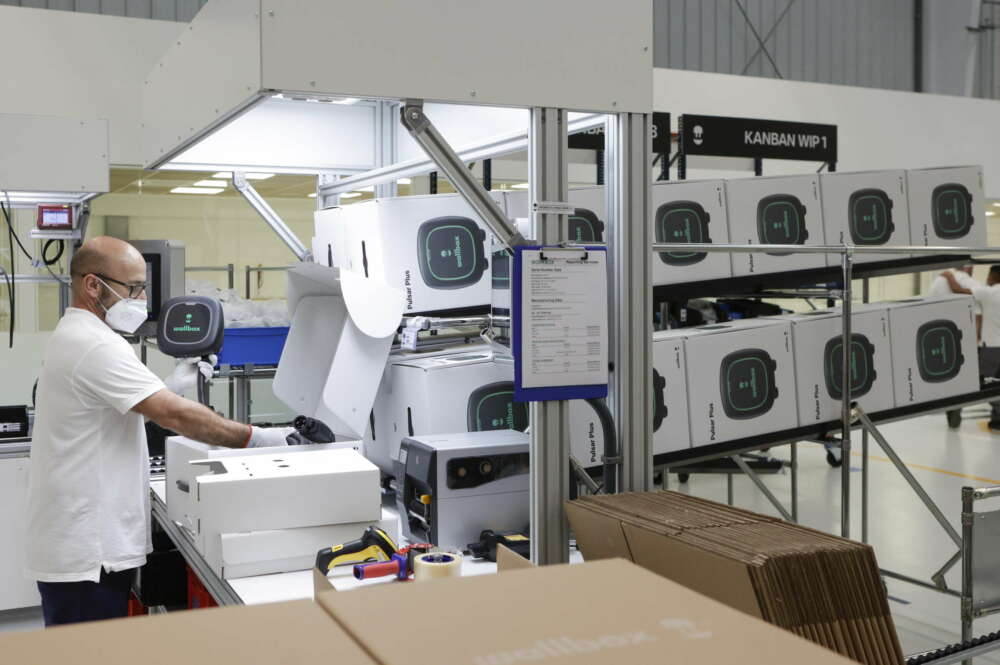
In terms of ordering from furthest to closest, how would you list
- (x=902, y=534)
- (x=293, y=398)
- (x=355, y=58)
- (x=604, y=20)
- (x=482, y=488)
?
1. (x=902, y=534)
2. (x=293, y=398)
3. (x=482, y=488)
4. (x=604, y=20)
5. (x=355, y=58)

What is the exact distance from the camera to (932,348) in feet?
13.3

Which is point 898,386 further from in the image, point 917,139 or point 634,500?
point 917,139

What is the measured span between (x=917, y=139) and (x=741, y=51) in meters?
2.42

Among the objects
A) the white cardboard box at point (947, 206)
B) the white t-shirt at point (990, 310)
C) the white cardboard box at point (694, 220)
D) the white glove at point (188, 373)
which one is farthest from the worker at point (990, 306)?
the white glove at point (188, 373)

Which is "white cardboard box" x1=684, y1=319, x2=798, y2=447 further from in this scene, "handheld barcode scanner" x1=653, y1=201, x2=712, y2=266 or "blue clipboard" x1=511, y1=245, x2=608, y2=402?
"blue clipboard" x1=511, y1=245, x2=608, y2=402

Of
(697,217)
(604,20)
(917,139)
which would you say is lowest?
(697,217)

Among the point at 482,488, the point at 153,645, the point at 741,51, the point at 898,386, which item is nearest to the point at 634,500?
the point at 482,488

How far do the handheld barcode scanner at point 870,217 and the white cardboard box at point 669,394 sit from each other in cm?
113

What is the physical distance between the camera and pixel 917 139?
9781 millimetres

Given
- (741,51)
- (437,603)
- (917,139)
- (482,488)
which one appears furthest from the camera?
(741,51)

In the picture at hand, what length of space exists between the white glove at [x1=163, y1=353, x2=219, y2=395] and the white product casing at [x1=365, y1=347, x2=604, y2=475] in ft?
1.86

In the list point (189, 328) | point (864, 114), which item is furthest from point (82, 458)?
point (864, 114)

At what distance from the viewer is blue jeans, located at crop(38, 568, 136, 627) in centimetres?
260

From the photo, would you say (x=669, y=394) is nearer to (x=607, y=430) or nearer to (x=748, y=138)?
(x=607, y=430)
